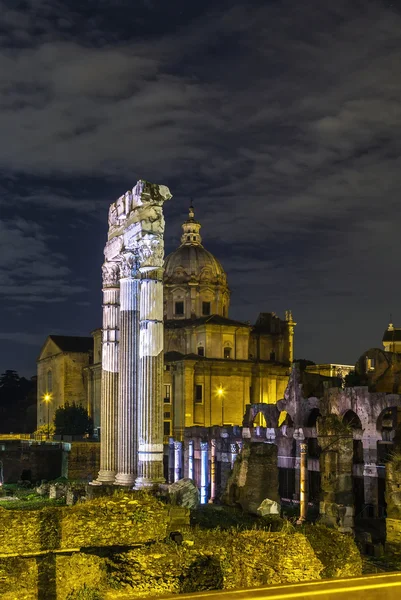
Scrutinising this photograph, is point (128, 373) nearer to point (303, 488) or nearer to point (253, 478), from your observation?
point (253, 478)

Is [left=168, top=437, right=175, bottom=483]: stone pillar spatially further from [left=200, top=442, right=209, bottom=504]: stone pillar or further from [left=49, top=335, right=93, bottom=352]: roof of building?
[left=49, top=335, right=93, bottom=352]: roof of building

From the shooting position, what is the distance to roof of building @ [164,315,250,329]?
6179 cm

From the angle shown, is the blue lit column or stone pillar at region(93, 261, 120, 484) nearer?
stone pillar at region(93, 261, 120, 484)

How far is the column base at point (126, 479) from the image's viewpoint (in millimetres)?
21312

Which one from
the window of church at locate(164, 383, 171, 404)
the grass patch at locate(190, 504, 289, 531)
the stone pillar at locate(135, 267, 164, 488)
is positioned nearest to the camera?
the grass patch at locate(190, 504, 289, 531)

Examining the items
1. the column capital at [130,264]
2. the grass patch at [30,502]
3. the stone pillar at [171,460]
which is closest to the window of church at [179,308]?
the stone pillar at [171,460]

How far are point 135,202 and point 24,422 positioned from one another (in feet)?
242

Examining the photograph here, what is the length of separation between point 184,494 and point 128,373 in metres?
3.77

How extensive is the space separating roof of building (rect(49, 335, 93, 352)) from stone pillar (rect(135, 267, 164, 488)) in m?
53.3

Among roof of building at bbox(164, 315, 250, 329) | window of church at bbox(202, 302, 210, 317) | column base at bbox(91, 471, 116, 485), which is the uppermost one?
window of church at bbox(202, 302, 210, 317)

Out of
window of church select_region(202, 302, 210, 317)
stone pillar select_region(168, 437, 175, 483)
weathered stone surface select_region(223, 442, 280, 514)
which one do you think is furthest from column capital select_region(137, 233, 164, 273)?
window of church select_region(202, 302, 210, 317)

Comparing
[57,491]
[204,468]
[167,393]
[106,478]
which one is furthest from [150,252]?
[167,393]

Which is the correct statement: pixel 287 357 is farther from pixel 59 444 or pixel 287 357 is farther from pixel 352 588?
pixel 352 588

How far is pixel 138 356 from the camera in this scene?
2167 centimetres
